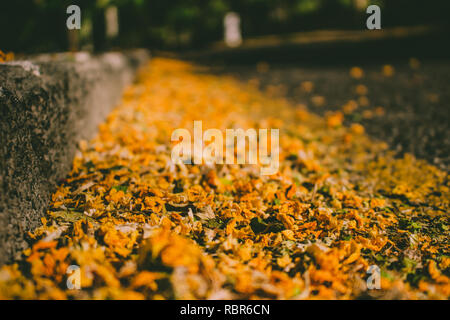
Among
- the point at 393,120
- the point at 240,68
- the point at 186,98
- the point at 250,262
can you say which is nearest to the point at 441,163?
the point at 393,120

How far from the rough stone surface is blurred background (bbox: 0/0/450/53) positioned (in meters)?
2.07

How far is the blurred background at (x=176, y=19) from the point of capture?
4277 mm

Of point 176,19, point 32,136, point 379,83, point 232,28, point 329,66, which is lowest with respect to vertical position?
point 32,136

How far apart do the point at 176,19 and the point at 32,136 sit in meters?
12.1

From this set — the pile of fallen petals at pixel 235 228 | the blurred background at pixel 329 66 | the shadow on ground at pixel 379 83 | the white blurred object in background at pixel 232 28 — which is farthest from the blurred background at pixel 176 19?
the shadow on ground at pixel 379 83

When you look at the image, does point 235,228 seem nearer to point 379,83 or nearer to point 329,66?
point 379,83

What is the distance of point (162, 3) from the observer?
8.91 meters

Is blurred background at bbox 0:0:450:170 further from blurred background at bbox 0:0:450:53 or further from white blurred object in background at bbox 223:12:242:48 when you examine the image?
white blurred object in background at bbox 223:12:242:48

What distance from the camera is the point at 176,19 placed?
12.4 m

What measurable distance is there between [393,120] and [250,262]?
3.69 meters

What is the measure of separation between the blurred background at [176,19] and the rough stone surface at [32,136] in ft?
6.80

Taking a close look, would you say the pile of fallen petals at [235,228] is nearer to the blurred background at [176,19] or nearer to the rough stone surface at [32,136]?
the rough stone surface at [32,136]

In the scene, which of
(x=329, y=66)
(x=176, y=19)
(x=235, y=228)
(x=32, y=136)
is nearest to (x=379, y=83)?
(x=329, y=66)

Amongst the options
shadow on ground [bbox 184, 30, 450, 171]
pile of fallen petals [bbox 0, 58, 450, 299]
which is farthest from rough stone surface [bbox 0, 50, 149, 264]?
shadow on ground [bbox 184, 30, 450, 171]
